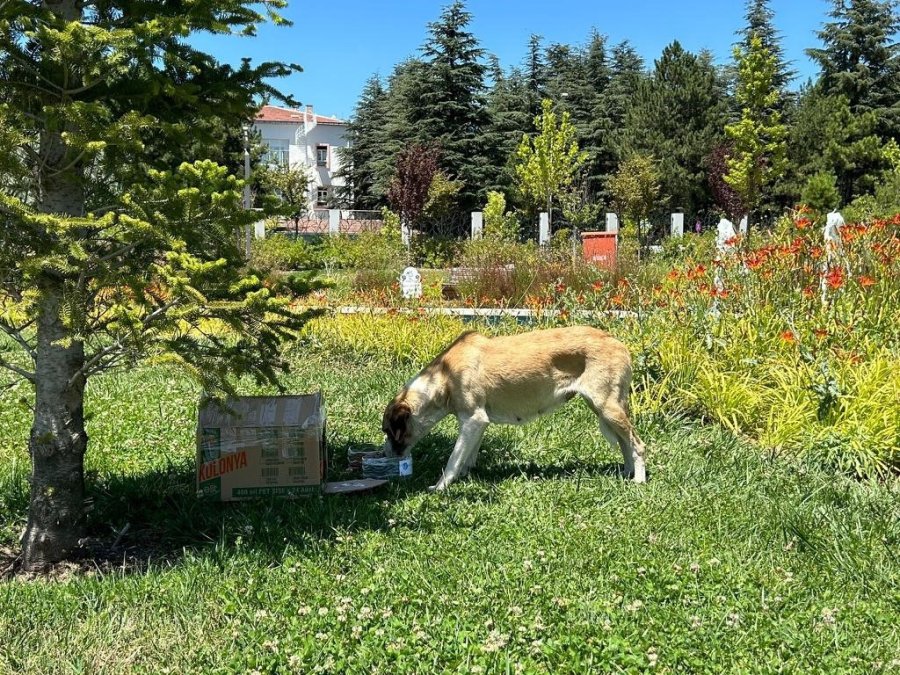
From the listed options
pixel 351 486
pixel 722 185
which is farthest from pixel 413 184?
pixel 351 486

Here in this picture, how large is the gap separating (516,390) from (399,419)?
83cm

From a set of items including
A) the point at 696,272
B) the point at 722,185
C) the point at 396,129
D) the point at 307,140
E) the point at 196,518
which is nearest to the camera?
the point at 196,518

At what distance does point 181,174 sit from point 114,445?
10.9ft

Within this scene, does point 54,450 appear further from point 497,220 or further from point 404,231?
point 497,220

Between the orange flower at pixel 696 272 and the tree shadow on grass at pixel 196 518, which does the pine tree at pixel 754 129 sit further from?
the tree shadow on grass at pixel 196 518

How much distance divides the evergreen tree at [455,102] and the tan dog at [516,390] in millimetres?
38629

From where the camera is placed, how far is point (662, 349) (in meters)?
7.15

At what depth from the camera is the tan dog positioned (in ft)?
17.4

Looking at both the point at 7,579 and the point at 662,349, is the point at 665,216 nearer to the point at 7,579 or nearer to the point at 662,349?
the point at 662,349

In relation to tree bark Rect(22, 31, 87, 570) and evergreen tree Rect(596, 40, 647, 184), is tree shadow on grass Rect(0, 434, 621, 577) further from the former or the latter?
evergreen tree Rect(596, 40, 647, 184)

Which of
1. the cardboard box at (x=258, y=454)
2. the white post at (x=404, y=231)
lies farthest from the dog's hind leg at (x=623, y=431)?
the white post at (x=404, y=231)

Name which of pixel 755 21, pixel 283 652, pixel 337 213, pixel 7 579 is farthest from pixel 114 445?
pixel 755 21

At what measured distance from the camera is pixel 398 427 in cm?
535

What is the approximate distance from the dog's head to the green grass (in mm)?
270
